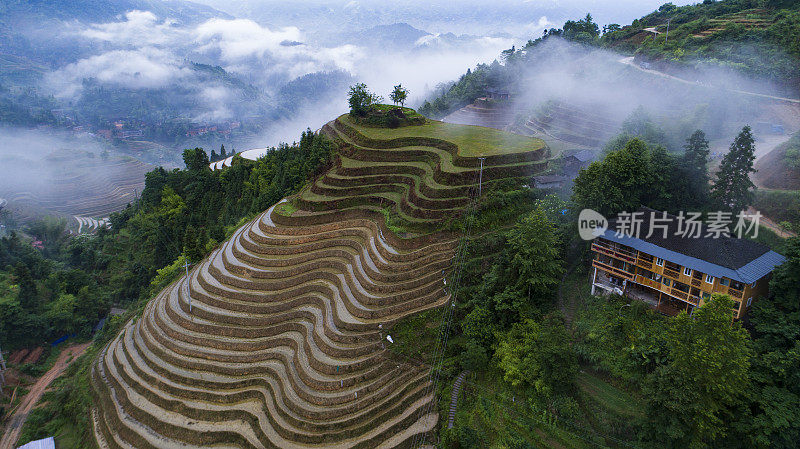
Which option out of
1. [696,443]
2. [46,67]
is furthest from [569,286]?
[46,67]

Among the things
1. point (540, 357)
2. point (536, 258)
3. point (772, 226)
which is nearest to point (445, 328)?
point (540, 357)

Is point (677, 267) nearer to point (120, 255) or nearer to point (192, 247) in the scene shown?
point (192, 247)

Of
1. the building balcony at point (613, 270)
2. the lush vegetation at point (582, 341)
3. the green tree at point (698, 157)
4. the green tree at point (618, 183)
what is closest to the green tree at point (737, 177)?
the lush vegetation at point (582, 341)

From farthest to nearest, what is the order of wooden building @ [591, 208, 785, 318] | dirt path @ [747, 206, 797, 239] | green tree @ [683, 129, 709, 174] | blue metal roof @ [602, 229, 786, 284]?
green tree @ [683, 129, 709, 174] < dirt path @ [747, 206, 797, 239] < wooden building @ [591, 208, 785, 318] < blue metal roof @ [602, 229, 786, 284]

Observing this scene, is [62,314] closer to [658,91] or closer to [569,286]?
[569,286]

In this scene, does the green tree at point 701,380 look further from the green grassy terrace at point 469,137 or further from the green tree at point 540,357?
the green grassy terrace at point 469,137

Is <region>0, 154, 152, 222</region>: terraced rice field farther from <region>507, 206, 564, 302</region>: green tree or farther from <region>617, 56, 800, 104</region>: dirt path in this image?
<region>617, 56, 800, 104</region>: dirt path

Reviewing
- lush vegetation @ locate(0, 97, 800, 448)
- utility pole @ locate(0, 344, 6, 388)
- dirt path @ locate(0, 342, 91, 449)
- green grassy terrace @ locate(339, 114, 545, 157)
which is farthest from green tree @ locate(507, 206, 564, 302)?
utility pole @ locate(0, 344, 6, 388)
